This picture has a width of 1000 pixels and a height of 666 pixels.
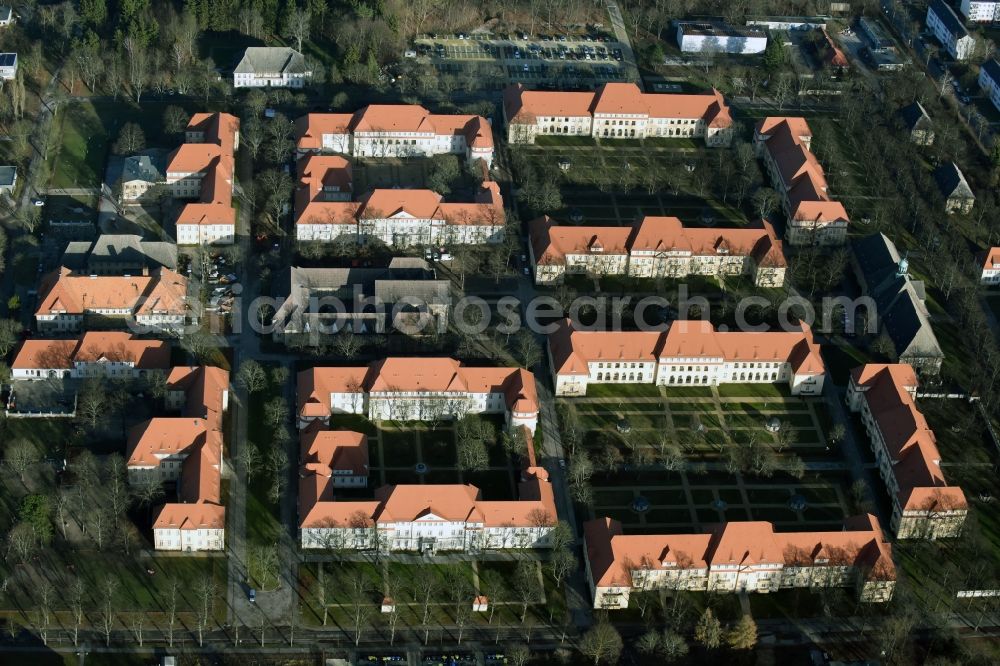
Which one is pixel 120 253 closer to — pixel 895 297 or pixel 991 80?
pixel 895 297

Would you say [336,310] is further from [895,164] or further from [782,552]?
[895,164]

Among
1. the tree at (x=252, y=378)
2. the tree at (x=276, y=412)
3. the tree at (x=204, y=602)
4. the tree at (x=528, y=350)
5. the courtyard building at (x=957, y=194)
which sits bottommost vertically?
the tree at (x=204, y=602)

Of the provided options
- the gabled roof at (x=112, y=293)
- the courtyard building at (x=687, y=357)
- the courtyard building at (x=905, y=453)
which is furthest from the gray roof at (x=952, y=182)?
the gabled roof at (x=112, y=293)

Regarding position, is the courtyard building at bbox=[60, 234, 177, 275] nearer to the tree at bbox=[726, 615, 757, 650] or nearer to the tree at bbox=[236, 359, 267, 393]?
the tree at bbox=[236, 359, 267, 393]

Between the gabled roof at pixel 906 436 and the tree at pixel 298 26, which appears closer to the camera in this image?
the gabled roof at pixel 906 436

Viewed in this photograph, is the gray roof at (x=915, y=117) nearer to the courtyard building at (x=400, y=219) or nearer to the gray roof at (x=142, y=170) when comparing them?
the courtyard building at (x=400, y=219)

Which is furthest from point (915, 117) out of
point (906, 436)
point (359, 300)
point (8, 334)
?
point (8, 334)
